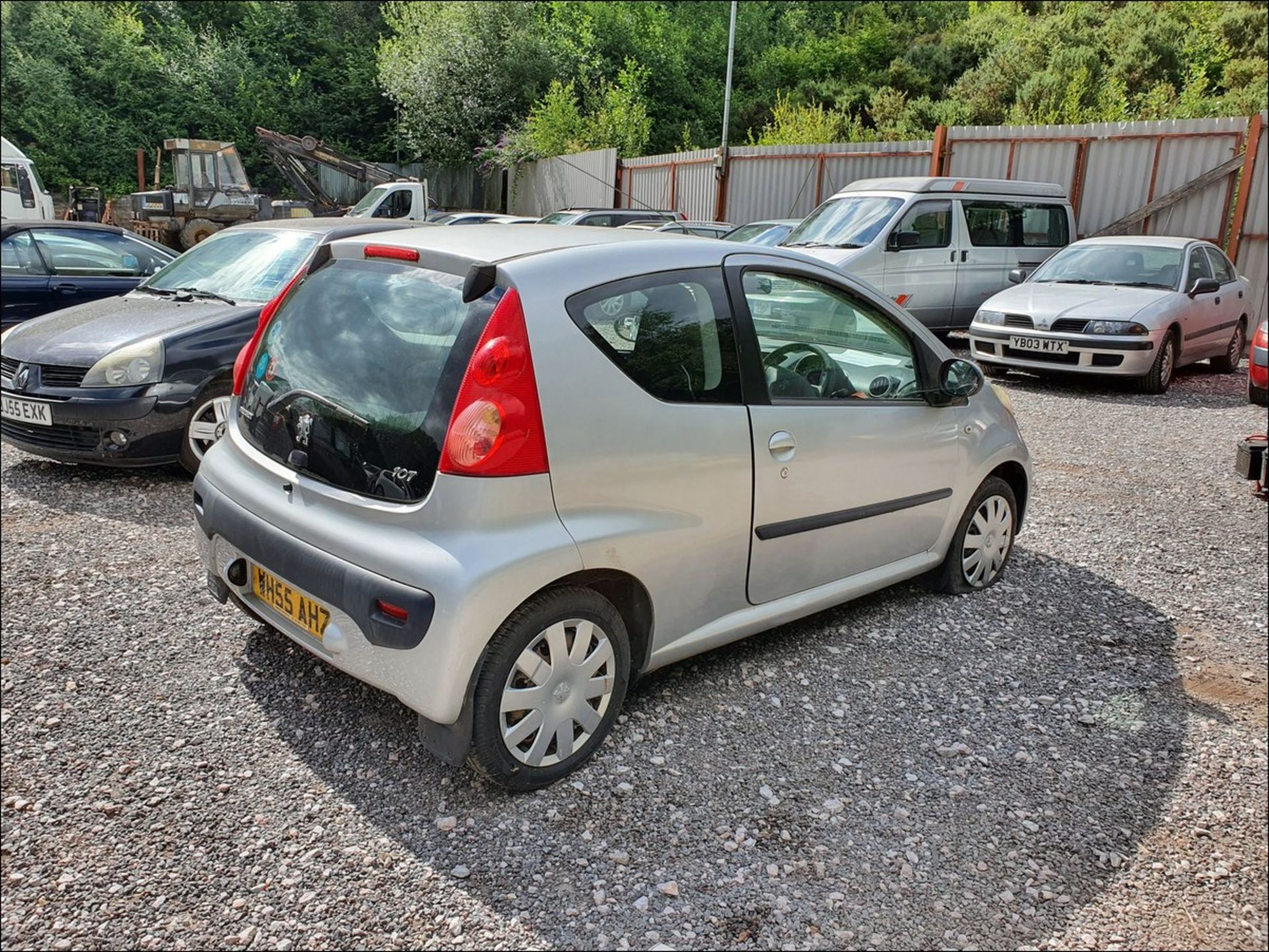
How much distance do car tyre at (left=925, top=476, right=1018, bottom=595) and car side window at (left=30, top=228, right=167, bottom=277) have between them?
7578 millimetres

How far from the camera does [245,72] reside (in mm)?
36562

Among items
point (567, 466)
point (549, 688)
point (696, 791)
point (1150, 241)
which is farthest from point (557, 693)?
point (1150, 241)

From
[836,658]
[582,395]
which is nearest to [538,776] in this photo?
[582,395]

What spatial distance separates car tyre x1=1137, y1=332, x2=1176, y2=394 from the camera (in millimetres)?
9664

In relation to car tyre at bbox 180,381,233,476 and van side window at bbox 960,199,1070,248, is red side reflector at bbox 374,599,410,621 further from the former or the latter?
van side window at bbox 960,199,1070,248

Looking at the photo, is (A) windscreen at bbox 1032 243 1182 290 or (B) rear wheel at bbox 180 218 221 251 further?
(B) rear wheel at bbox 180 218 221 251

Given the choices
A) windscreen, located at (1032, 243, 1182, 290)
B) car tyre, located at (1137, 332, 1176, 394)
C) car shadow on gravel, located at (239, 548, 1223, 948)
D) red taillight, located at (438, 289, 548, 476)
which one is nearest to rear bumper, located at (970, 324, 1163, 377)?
car tyre, located at (1137, 332, 1176, 394)

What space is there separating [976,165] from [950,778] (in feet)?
47.3

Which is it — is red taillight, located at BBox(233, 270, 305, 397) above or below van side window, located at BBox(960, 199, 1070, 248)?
below

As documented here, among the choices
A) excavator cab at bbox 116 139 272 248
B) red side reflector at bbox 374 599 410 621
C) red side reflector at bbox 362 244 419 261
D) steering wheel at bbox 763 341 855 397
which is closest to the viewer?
red side reflector at bbox 374 599 410 621

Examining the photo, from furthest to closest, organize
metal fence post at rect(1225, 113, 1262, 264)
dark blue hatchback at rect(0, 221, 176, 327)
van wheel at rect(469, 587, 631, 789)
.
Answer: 1. metal fence post at rect(1225, 113, 1262, 264)
2. dark blue hatchback at rect(0, 221, 176, 327)
3. van wheel at rect(469, 587, 631, 789)

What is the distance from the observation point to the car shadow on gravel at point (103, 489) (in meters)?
5.28

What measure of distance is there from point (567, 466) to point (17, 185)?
20.7 metres

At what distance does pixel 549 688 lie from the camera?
9.45 feet
